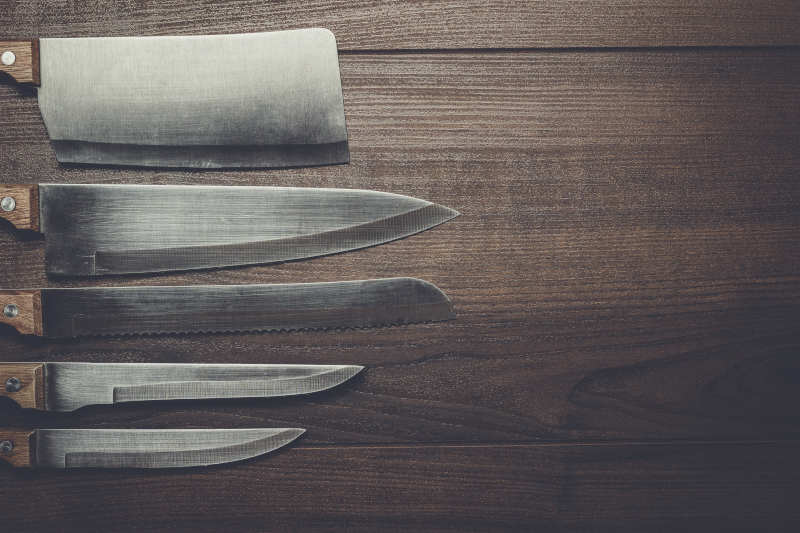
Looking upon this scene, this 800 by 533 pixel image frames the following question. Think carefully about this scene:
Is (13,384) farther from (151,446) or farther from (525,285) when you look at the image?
(525,285)

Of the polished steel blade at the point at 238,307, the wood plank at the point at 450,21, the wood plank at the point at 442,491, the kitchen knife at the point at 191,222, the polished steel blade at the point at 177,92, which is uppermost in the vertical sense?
the wood plank at the point at 450,21

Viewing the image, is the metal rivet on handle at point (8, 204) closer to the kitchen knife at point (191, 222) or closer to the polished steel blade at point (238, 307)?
the kitchen knife at point (191, 222)

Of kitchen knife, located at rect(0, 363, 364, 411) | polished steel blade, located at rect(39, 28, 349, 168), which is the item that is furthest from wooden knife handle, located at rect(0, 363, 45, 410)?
polished steel blade, located at rect(39, 28, 349, 168)

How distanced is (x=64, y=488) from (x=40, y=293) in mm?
257

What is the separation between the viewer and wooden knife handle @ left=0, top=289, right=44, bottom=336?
720 millimetres

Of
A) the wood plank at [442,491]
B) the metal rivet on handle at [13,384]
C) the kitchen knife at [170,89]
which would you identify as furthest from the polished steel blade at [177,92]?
the wood plank at [442,491]

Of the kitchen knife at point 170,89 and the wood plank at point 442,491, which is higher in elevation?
the kitchen knife at point 170,89

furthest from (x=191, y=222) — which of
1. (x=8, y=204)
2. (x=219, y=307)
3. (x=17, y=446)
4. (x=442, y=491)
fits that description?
(x=442, y=491)

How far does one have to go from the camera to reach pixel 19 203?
716mm

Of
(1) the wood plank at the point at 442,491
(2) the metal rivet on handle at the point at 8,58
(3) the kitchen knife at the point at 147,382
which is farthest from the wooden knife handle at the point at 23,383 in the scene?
(2) the metal rivet on handle at the point at 8,58

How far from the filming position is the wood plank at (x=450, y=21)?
75 centimetres

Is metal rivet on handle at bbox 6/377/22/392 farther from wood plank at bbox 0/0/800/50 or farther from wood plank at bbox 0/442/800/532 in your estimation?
wood plank at bbox 0/0/800/50

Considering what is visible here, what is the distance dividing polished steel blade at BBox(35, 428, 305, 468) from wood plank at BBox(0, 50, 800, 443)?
20 mm

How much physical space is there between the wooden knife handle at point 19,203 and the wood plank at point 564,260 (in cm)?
7
